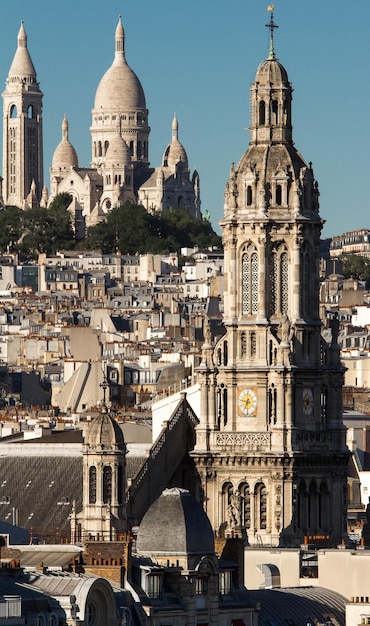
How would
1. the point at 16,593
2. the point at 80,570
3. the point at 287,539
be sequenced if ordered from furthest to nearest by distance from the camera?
the point at 287,539, the point at 80,570, the point at 16,593

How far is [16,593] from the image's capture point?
149 feet

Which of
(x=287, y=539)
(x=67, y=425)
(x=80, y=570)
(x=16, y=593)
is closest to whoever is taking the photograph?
(x=16, y=593)

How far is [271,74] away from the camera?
73438 millimetres

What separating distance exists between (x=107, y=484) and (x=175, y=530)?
36.1 ft

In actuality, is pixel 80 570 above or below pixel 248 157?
below

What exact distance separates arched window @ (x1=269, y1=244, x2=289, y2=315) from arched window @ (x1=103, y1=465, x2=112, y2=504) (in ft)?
31.2

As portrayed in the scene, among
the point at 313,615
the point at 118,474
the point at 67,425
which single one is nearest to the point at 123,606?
the point at 313,615

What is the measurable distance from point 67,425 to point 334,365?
26693 mm

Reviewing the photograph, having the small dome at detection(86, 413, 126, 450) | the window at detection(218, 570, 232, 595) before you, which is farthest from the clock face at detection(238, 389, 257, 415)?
the window at detection(218, 570, 232, 595)

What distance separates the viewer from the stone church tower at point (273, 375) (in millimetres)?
70312

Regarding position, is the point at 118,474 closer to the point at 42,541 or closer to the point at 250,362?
the point at 42,541

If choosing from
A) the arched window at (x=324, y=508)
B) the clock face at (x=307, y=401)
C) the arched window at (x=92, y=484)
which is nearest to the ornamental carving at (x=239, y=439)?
the clock face at (x=307, y=401)

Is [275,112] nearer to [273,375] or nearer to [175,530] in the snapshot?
[273,375]

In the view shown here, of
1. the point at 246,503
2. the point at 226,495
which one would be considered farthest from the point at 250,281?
the point at 246,503
